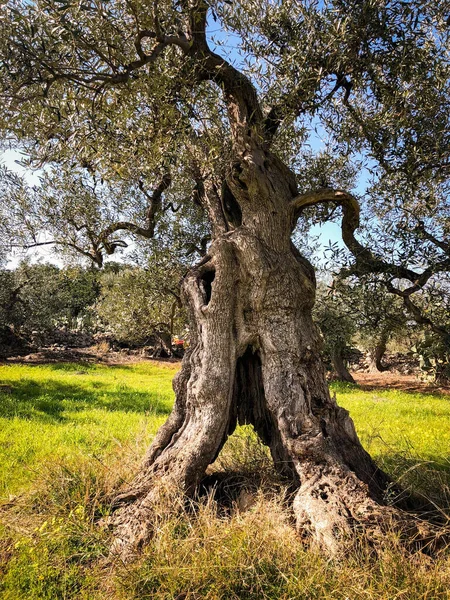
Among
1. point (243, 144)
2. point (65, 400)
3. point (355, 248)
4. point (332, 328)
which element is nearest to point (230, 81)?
point (243, 144)

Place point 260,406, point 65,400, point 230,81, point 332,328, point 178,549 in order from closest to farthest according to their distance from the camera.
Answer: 1. point 178,549
2. point 260,406
3. point 230,81
4. point 65,400
5. point 332,328

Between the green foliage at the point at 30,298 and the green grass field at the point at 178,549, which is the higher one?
the green foliage at the point at 30,298

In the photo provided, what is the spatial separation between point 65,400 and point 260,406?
812 centimetres

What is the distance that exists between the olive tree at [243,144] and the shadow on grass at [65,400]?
15.2ft

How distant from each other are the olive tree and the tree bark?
20 millimetres

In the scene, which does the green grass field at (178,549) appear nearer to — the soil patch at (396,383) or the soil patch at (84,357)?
the soil patch at (396,383)

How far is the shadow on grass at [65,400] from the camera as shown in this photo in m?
9.41

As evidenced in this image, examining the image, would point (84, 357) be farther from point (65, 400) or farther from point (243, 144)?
point (243, 144)

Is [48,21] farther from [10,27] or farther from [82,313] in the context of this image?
[82,313]

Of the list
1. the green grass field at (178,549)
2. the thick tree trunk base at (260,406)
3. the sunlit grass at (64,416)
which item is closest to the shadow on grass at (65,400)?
the sunlit grass at (64,416)

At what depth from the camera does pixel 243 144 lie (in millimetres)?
5672

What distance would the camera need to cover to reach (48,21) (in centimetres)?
384

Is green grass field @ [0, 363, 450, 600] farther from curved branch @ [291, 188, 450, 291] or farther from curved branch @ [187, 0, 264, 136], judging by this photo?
curved branch @ [187, 0, 264, 136]

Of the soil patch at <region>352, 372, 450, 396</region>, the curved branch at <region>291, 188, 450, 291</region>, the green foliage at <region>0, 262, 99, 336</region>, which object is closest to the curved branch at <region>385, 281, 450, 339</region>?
the curved branch at <region>291, 188, 450, 291</region>
